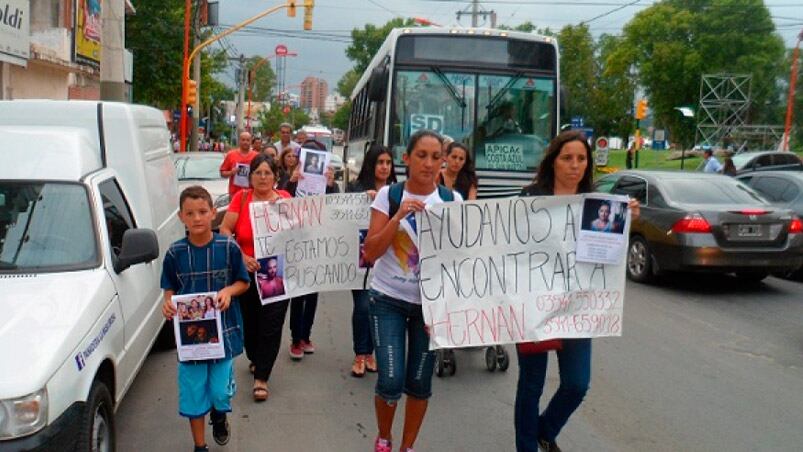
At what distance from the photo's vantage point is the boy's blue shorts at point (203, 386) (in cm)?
434

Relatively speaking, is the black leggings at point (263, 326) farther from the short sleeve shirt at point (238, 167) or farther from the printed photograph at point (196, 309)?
the short sleeve shirt at point (238, 167)

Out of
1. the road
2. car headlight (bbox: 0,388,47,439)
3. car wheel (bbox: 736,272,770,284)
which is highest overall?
car headlight (bbox: 0,388,47,439)

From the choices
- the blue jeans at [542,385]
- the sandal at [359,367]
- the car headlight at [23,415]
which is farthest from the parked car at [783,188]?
the car headlight at [23,415]

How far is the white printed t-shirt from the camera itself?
13.4 ft

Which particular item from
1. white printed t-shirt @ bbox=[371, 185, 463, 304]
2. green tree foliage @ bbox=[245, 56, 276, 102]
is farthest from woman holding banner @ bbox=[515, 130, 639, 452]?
green tree foliage @ bbox=[245, 56, 276, 102]

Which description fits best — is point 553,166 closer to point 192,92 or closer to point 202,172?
point 202,172

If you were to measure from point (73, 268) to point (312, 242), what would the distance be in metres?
2.03

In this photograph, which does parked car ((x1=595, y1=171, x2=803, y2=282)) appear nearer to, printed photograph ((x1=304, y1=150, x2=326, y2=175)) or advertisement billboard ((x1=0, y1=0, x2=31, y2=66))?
printed photograph ((x1=304, y1=150, x2=326, y2=175))

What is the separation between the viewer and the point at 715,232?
31.8 ft

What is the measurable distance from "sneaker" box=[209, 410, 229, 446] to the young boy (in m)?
0.14

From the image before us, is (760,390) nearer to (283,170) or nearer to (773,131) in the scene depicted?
(283,170)

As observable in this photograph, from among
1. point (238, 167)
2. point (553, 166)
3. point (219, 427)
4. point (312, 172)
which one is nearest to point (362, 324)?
point (312, 172)

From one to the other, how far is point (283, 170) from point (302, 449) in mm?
3565

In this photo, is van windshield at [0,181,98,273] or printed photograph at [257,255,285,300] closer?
van windshield at [0,181,98,273]
